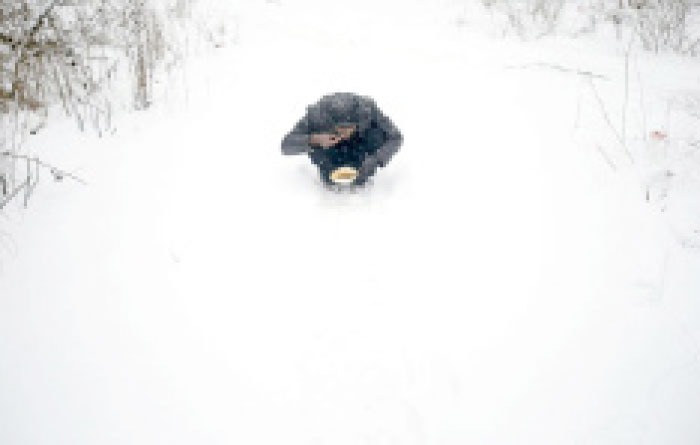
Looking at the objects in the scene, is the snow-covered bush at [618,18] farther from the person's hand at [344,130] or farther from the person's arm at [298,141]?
the person's arm at [298,141]

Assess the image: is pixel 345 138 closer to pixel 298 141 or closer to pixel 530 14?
pixel 298 141

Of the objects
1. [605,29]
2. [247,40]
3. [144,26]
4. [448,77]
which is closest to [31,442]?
[144,26]

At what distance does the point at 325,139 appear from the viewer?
3.24 m

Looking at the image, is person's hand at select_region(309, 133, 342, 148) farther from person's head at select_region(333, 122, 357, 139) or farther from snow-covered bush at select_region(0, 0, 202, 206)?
snow-covered bush at select_region(0, 0, 202, 206)

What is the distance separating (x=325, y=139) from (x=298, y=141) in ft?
0.62

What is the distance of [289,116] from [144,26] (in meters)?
1.35

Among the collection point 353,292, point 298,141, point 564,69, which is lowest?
point 353,292

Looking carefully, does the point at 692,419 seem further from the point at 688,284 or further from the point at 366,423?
the point at 366,423

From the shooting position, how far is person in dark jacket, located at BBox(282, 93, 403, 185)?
3.26 metres

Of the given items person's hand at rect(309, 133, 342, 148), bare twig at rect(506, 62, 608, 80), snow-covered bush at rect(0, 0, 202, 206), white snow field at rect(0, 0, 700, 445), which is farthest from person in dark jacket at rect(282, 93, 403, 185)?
bare twig at rect(506, 62, 608, 80)

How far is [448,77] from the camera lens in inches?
193

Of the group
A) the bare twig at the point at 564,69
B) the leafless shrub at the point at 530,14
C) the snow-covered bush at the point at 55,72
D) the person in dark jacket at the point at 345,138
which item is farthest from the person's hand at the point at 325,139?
the leafless shrub at the point at 530,14

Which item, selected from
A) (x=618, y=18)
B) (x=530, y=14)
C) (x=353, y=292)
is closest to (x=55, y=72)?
(x=353, y=292)

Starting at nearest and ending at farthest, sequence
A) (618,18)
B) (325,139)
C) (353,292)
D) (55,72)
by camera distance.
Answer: (353,292), (325,139), (55,72), (618,18)
